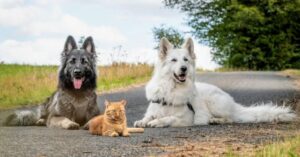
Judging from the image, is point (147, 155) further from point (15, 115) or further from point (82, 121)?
point (15, 115)

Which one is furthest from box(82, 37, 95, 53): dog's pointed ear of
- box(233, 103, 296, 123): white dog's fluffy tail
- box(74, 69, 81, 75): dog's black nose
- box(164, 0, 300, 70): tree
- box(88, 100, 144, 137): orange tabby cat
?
box(164, 0, 300, 70): tree

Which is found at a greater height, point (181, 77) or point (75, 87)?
point (181, 77)

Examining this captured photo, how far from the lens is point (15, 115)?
43.6ft

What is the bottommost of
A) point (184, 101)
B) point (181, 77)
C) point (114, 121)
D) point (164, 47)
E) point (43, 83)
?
point (43, 83)

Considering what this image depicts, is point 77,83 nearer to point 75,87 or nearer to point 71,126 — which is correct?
point 75,87

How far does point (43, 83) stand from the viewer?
23500 millimetres

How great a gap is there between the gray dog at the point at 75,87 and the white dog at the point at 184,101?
1.03m

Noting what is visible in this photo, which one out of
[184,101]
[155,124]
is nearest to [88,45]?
[155,124]

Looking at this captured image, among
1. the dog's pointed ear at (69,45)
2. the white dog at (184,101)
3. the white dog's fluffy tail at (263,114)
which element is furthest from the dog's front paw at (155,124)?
the dog's pointed ear at (69,45)

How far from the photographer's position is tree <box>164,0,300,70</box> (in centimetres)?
4328

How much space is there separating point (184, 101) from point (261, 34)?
32282 millimetres

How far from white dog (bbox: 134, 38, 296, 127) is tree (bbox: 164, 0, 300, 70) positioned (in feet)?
97.5

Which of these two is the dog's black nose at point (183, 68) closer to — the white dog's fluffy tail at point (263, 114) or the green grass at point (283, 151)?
the white dog's fluffy tail at point (263, 114)

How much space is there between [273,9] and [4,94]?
25.0 m
